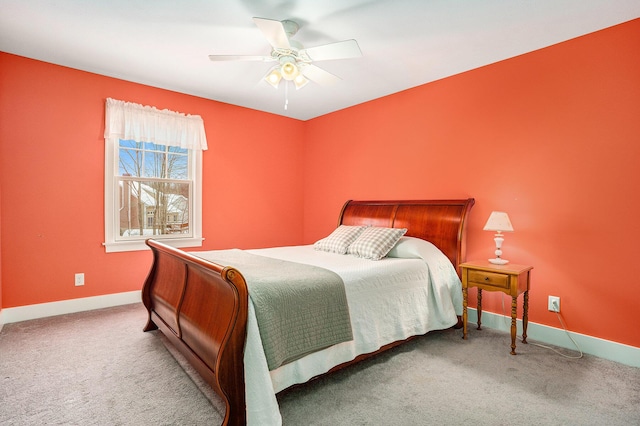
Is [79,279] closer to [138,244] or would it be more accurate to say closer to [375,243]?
[138,244]

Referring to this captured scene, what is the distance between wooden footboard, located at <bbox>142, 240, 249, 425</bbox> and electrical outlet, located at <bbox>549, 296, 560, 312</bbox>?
104 inches

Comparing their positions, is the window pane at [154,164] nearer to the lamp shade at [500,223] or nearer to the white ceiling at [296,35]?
the white ceiling at [296,35]

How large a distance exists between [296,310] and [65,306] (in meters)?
2.95

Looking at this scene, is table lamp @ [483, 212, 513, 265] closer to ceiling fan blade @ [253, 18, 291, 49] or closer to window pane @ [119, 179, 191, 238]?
ceiling fan blade @ [253, 18, 291, 49]

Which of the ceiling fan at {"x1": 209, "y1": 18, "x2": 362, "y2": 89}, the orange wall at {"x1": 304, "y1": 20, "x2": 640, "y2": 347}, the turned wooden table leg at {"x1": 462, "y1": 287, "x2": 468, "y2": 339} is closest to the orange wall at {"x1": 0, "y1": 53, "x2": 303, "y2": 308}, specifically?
the ceiling fan at {"x1": 209, "y1": 18, "x2": 362, "y2": 89}

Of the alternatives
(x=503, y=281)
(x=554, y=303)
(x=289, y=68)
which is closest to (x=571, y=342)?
(x=554, y=303)

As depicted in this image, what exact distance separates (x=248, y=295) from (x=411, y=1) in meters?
2.20

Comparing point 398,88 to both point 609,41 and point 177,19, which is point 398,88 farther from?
point 177,19

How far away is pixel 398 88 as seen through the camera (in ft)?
12.9

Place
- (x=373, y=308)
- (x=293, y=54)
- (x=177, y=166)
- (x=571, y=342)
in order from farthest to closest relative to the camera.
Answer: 1. (x=177, y=166)
2. (x=571, y=342)
3. (x=293, y=54)
4. (x=373, y=308)

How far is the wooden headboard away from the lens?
3262 mm

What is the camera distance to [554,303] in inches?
112

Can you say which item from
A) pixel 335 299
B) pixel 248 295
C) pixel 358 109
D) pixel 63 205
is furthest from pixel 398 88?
pixel 63 205

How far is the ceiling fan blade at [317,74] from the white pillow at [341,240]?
1.52 m
